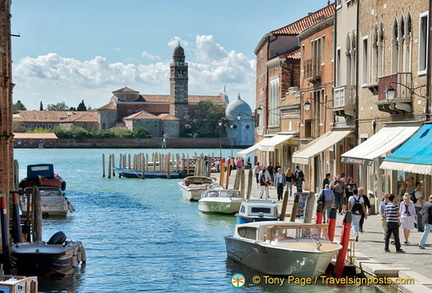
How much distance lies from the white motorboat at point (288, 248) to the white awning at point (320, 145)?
425 inches

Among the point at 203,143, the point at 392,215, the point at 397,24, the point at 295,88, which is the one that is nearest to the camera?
the point at 392,215

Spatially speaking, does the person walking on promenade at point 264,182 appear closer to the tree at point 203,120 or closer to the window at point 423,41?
the window at point 423,41

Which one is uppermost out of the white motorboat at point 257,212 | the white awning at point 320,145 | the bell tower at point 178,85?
the bell tower at point 178,85

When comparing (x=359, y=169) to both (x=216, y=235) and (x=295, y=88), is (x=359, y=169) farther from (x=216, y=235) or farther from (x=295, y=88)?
(x=295, y=88)

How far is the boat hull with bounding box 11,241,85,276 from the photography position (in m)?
17.3

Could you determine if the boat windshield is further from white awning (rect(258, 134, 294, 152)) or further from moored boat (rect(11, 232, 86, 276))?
white awning (rect(258, 134, 294, 152))

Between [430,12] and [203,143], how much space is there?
484 ft

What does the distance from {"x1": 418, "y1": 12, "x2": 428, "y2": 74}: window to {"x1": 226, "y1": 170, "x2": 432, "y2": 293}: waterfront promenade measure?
13.7ft

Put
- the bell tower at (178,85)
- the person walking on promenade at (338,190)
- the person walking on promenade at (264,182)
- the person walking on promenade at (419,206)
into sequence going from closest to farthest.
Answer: the person walking on promenade at (419,206)
the person walking on promenade at (338,190)
the person walking on promenade at (264,182)
the bell tower at (178,85)

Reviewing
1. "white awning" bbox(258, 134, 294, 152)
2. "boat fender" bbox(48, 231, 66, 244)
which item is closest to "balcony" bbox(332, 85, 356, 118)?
"white awning" bbox(258, 134, 294, 152)

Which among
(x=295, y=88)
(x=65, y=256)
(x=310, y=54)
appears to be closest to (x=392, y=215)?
(x=65, y=256)

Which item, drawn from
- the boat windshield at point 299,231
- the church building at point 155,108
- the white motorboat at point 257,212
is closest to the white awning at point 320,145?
the white motorboat at point 257,212

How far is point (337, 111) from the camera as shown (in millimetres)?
28656

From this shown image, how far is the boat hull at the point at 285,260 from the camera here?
→ 16031mm
